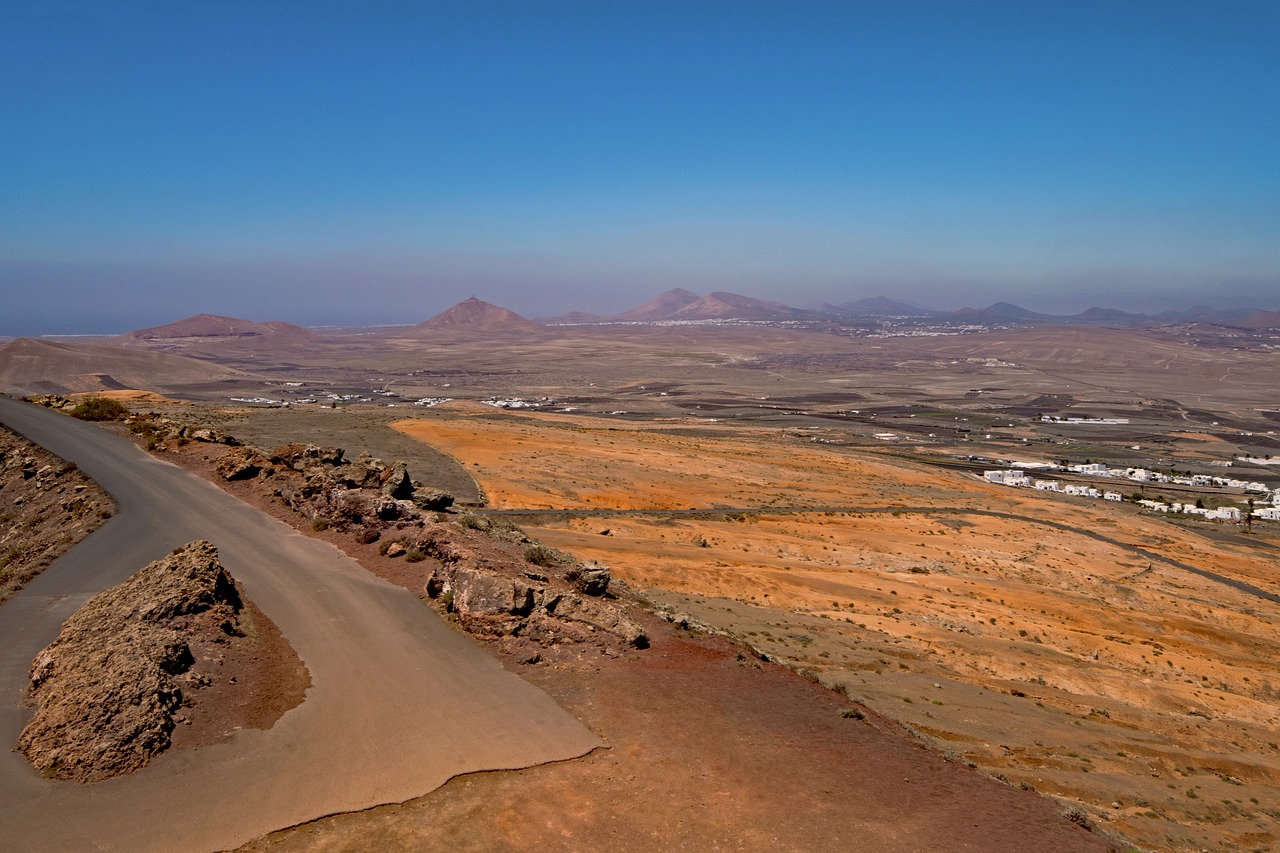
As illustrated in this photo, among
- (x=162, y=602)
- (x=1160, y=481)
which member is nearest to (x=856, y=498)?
(x=162, y=602)

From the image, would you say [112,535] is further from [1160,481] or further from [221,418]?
[1160,481]

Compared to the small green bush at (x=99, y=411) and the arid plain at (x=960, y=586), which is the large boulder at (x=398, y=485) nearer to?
the arid plain at (x=960, y=586)

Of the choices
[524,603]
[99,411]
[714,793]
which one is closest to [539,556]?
[524,603]

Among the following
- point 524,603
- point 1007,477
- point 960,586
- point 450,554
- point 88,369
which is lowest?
point 1007,477

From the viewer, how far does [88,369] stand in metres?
157

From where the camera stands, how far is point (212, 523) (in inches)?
935

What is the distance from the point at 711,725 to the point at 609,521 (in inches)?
956

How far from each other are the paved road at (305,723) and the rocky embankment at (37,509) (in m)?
0.99

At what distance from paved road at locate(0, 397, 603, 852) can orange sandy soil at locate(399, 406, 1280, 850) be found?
9183 mm

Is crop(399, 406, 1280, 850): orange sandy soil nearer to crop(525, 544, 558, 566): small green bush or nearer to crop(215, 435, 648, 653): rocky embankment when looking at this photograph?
crop(525, 544, 558, 566): small green bush

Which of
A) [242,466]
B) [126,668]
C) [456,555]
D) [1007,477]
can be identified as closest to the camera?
[126,668]

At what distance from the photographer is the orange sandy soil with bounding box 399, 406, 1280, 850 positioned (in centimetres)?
1695

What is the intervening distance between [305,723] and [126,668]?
3100mm

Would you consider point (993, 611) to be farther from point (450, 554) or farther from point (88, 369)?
point (88, 369)
